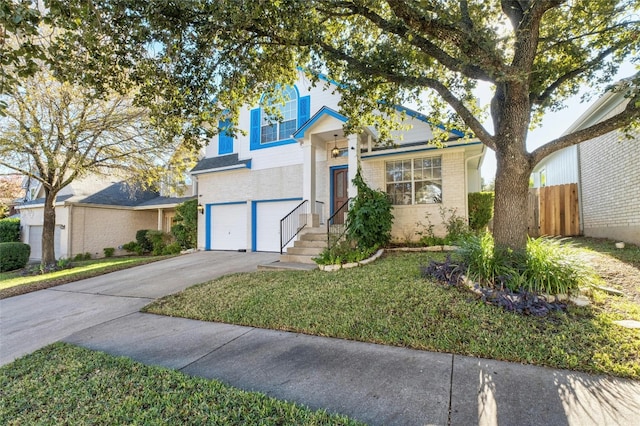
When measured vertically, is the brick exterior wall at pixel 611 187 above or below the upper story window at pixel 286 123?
below

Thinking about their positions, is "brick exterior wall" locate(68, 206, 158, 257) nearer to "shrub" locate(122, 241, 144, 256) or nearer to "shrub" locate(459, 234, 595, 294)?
"shrub" locate(122, 241, 144, 256)

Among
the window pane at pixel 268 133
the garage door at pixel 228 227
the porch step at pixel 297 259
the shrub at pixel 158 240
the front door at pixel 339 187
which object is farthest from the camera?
the shrub at pixel 158 240

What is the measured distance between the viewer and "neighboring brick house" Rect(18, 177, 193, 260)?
15469mm

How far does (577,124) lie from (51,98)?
18.9 metres

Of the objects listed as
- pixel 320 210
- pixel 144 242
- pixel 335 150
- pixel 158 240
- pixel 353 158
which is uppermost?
pixel 335 150

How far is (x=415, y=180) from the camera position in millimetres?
9742

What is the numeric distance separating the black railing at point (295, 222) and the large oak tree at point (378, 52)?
413 centimetres

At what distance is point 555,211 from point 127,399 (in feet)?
45.7

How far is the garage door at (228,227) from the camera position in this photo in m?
13.4

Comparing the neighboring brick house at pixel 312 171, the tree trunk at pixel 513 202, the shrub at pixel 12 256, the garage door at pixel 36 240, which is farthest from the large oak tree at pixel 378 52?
the garage door at pixel 36 240

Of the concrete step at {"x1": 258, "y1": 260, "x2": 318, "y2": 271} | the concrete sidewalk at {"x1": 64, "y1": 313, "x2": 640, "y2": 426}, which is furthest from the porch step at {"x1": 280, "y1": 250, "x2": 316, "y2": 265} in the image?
the concrete sidewalk at {"x1": 64, "y1": 313, "x2": 640, "y2": 426}

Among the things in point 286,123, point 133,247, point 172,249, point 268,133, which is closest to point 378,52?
point 286,123

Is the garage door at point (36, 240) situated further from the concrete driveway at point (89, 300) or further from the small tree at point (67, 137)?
the concrete driveway at point (89, 300)

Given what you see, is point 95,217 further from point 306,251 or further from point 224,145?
point 306,251
